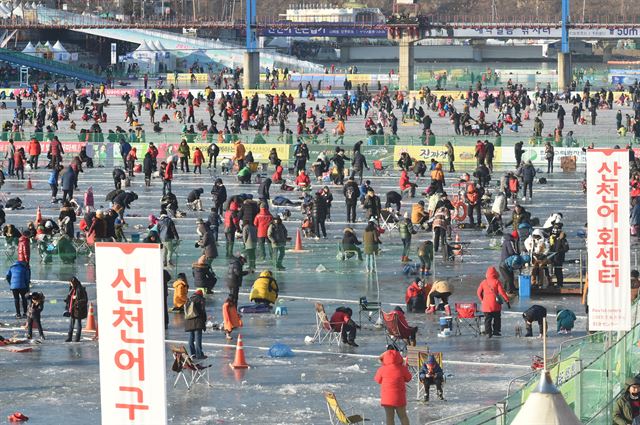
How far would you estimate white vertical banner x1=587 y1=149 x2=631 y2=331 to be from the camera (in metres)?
19.5

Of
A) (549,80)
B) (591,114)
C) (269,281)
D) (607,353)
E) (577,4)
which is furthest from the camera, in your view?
(577,4)

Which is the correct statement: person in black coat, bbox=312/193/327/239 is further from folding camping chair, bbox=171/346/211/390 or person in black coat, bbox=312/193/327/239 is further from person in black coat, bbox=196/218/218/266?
folding camping chair, bbox=171/346/211/390

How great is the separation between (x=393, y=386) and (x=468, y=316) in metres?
6.29

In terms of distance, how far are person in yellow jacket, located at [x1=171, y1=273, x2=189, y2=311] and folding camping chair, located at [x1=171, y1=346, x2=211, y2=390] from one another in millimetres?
3352

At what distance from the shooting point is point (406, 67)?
90.9 m

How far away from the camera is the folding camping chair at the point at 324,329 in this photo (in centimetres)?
2397

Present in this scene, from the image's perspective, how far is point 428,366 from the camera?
20.5 meters

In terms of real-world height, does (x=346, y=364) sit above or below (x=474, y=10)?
below

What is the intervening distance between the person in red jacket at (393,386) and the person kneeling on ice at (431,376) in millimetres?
1797

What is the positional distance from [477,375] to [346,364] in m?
1.80

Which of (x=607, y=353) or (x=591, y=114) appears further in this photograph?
(x=591, y=114)

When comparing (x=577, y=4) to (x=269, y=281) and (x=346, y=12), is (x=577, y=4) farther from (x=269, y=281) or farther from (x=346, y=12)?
(x=269, y=281)

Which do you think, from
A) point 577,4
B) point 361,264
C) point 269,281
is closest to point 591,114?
point 361,264

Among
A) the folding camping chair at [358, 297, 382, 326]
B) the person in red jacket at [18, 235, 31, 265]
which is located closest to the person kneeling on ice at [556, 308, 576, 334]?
the folding camping chair at [358, 297, 382, 326]
